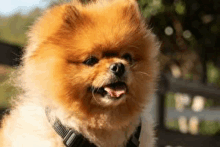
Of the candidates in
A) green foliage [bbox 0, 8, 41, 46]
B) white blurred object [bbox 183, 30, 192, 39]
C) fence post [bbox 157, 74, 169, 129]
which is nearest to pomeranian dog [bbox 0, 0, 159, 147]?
fence post [bbox 157, 74, 169, 129]

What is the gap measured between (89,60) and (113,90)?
27 cm

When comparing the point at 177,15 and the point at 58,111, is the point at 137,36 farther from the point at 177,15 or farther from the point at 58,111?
the point at 177,15

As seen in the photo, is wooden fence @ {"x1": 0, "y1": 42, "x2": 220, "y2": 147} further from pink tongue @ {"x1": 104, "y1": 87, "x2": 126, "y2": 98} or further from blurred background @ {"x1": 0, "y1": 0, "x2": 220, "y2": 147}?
pink tongue @ {"x1": 104, "y1": 87, "x2": 126, "y2": 98}

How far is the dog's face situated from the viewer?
90.4 inches

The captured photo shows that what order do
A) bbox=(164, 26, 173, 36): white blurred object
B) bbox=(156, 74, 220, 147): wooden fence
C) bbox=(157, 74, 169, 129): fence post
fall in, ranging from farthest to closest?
bbox=(164, 26, 173, 36): white blurred object → bbox=(157, 74, 169, 129): fence post → bbox=(156, 74, 220, 147): wooden fence

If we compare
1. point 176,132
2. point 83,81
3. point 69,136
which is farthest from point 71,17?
point 176,132

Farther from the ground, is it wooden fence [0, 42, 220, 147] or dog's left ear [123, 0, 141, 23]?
dog's left ear [123, 0, 141, 23]

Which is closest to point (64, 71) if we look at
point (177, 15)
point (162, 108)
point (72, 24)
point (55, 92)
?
point (55, 92)

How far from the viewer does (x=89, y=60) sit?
2316mm

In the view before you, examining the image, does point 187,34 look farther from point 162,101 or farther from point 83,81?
point 83,81

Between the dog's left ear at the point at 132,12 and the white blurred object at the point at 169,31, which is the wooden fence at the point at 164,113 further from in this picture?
the dog's left ear at the point at 132,12

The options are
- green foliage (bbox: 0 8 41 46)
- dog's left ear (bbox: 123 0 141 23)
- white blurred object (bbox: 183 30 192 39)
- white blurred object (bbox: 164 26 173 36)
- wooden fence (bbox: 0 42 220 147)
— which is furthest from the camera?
green foliage (bbox: 0 8 41 46)

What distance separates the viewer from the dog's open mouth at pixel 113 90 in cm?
230

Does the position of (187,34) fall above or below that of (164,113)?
above
